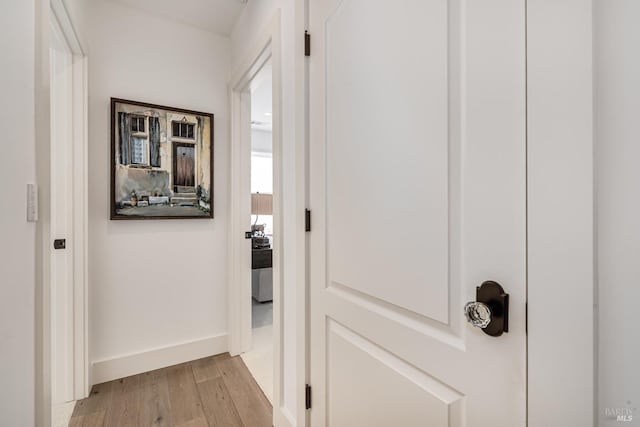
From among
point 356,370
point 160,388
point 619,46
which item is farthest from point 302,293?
point 160,388

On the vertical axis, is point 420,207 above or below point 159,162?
below

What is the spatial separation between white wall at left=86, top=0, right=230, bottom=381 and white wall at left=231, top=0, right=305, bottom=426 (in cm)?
99

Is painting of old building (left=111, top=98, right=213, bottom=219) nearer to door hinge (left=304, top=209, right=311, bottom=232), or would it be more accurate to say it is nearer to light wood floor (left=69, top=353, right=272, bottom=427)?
light wood floor (left=69, top=353, right=272, bottom=427)

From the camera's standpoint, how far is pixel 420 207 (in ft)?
2.46

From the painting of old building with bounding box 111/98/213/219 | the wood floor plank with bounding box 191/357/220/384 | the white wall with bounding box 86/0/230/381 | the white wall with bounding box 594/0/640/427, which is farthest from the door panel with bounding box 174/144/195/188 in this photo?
the white wall with bounding box 594/0/640/427

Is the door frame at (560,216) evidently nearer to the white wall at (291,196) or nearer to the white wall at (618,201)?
the white wall at (618,201)

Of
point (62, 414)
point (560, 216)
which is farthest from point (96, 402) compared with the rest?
point (560, 216)

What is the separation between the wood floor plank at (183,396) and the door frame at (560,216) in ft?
5.91

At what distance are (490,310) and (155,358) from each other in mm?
2413

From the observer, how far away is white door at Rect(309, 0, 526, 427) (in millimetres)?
577

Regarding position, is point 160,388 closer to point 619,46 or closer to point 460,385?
point 460,385

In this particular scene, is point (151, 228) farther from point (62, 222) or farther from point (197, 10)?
point (197, 10)

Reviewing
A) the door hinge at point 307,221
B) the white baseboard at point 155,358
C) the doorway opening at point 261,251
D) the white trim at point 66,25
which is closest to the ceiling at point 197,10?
the doorway opening at point 261,251

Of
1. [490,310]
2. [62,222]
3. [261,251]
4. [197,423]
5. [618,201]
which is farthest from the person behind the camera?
[261,251]
